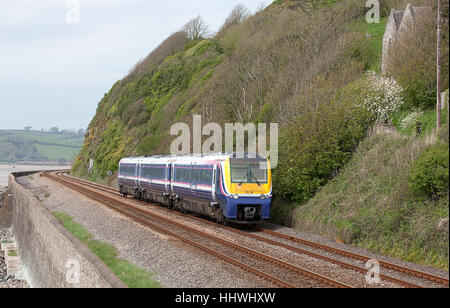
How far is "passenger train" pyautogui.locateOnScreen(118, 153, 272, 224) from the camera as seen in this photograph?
845 inches

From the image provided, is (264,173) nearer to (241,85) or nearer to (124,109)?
(241,85)

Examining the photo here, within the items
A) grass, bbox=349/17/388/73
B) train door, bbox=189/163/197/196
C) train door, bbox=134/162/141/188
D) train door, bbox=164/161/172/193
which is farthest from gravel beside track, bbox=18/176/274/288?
grass, bbox=349/17/388/73

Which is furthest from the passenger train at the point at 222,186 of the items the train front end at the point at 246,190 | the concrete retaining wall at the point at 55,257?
the concrete retaining wall at the point at 55,257

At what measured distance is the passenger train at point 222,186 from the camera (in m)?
21.5

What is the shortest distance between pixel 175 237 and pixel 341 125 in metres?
8.81

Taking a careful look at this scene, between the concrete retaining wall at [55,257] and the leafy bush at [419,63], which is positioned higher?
the leafy bush at [419,63]

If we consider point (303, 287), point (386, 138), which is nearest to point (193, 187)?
point (386, 138)

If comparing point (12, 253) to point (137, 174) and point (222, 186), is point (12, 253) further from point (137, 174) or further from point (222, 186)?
point (222, 186)

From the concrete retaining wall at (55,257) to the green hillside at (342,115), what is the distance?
8466mm

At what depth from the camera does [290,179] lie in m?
23.5

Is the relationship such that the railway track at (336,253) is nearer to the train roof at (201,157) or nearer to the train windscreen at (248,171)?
the train windscreen at (248,171)

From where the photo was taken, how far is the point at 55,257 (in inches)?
736

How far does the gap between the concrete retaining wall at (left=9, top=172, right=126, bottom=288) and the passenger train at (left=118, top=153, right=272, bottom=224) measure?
20.6 feet

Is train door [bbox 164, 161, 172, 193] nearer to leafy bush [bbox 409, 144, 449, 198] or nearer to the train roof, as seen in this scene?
the train roof
